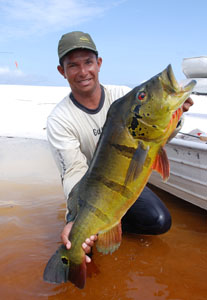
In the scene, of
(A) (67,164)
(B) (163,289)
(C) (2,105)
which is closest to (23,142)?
(C) (2,105)

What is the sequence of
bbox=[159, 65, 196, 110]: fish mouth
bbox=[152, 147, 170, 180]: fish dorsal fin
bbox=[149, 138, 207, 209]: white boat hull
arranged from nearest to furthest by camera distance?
bbox=[159, 65, 196, 110]: fish mouth
bbox=[152, 147, 170, 180]: fish dorsal fin
bbox=[149, 138, 207, 209]: white boat hull

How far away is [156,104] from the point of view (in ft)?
6.26

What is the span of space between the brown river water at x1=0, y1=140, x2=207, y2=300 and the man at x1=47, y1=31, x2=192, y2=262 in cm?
32

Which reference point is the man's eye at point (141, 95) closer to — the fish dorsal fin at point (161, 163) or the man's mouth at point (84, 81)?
the fish dorsal fin at point (161, 163)

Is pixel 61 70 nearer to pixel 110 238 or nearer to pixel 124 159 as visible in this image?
pixel 124 159

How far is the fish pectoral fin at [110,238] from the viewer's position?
7.18 feet

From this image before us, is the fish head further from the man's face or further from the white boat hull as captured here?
the white boat hull

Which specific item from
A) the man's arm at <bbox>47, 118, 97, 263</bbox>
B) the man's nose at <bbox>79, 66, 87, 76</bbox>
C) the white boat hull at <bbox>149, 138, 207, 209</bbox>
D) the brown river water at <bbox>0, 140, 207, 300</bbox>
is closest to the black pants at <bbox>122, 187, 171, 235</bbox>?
the brown river water at <bbox>0, 140, 207, 300</bbox>

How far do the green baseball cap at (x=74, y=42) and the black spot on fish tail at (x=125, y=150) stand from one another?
1546 mm

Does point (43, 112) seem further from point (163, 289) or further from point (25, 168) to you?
point (163, 289)

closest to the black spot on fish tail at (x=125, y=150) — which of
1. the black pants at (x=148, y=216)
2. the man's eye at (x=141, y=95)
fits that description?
the man's eye at (x=141, y=95)

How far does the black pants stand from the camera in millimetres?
3471

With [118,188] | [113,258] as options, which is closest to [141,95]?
[118,188]

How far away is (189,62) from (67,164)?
27.7 feet
